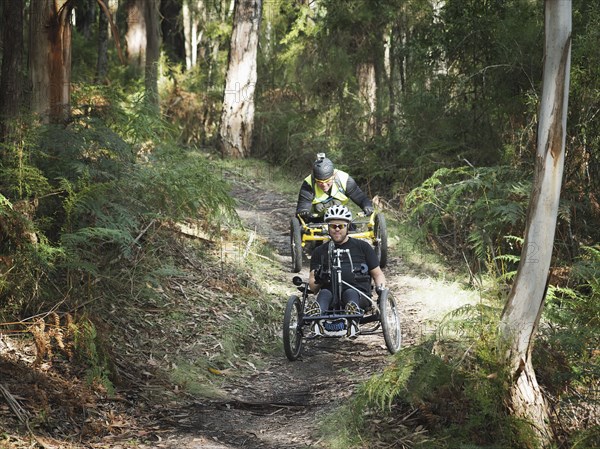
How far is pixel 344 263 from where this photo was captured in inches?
355

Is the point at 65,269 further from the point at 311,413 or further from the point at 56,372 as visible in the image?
the point at 311,413

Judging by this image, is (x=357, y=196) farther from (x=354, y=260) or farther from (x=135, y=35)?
(x=135, y=35)

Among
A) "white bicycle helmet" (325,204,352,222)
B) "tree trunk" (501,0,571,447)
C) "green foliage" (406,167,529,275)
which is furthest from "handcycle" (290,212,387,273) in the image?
"tree trunk" (501,0,571,447)

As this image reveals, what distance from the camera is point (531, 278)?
607cm

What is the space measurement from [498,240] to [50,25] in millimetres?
6320

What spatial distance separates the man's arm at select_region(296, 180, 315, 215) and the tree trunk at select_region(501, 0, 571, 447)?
618 centimetres

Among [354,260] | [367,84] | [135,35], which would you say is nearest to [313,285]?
[354,260]

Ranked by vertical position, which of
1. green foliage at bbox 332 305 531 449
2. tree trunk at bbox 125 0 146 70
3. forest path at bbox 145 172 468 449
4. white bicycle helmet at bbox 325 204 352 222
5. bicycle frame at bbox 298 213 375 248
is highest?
tree trunk at bbox 125 0 146 70

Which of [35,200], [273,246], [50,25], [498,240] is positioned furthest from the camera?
[273,246]

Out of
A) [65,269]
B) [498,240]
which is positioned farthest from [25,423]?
[498,240]

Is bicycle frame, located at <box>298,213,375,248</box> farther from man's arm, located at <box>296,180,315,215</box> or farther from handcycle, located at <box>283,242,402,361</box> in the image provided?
handcycle, located at <box>283,242,402,361</box>

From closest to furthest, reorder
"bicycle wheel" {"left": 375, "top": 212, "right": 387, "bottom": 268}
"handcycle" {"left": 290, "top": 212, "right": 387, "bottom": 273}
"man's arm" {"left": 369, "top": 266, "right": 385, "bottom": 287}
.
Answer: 1. "man's arm" {"left": 369, "top": 266, "right": 385, "bottom": 287}
2. "handcycle" {"left": 290, "top": 212, "right": 387, "bottom": 273}
3. "bicycle wheel" {"left": 375, "top": 212, "right": 387, "bottom": 268}

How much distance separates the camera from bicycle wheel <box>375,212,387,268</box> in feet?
39.1

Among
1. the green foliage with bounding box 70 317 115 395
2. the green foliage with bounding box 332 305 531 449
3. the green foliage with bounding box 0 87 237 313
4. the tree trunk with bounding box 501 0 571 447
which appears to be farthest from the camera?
the green foliage with bounding box 0 87 237 313
